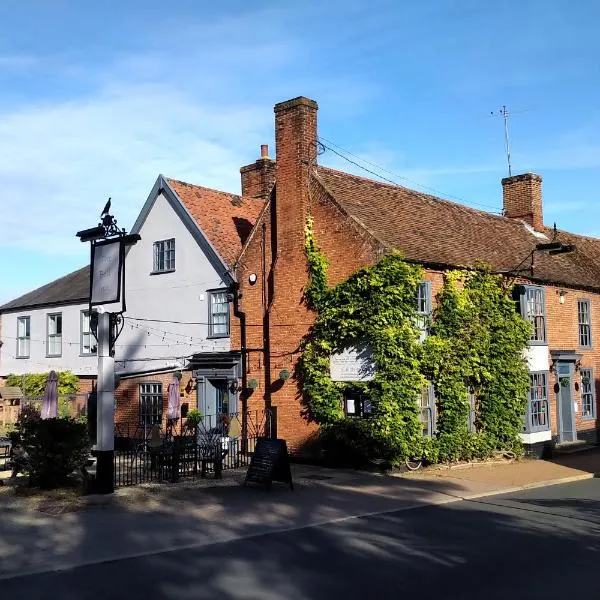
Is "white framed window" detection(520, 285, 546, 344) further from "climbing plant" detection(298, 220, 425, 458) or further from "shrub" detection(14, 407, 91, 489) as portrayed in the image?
"shrub" detection(14, 407, 91, 489)

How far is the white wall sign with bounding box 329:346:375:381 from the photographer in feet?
60.0

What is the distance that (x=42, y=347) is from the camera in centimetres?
2952

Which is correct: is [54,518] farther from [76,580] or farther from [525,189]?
[525,189]

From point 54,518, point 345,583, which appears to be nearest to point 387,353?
point 54,518

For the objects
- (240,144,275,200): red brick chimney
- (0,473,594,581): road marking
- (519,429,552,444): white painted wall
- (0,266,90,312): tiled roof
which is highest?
(240,144,275,200): red brick chimney

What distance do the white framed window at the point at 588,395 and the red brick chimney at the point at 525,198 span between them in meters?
6.00

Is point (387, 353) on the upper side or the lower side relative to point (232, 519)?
upper

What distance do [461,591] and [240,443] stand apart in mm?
13576

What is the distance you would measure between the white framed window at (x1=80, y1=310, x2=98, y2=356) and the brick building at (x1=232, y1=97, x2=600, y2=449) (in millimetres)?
8210

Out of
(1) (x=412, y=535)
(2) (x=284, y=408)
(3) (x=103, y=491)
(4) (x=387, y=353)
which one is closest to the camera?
(1) (x=412, y=535)

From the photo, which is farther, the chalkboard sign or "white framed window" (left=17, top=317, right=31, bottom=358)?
"white framed window" (left=17, top=317, right=31, bottom=358)

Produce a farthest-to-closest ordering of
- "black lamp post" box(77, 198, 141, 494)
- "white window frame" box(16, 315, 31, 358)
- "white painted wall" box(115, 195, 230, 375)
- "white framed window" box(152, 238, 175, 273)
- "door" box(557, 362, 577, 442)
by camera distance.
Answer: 1. "white window frame" box(16, 315, 31, 358)
2. "white framed window" box(152, 238, 175, 273)
3. "door" box(557, 362, 577, 442)
4. "white painted wall" box(115, 195, 230, 375)
5. "black lamp post" box(77, 198, 141, 494)

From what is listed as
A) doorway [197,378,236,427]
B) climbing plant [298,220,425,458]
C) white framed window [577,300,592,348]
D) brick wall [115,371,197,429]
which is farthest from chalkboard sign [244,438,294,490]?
white framed window [577,300,592,348]

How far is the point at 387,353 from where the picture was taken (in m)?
17.8
